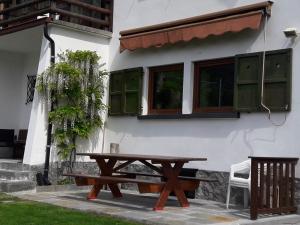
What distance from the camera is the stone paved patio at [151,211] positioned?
7.26 metres

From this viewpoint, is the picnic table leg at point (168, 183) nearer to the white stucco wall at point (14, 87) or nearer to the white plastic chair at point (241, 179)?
the white plastic chair at point (241, 179)

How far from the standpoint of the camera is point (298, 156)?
326 inches

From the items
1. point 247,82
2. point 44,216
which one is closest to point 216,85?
point 247,82

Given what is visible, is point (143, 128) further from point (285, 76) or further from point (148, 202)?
point (285, 76)

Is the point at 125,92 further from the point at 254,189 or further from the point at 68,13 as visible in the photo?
the point at 254,189

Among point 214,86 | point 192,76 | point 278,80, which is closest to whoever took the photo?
point 278,80

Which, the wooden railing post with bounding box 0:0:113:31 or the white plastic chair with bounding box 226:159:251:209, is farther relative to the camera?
the wooden railing post with bounding box 0:0:113:31

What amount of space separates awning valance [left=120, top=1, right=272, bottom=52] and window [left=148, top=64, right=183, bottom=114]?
2.17 ft

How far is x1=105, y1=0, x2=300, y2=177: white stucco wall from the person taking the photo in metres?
8.57

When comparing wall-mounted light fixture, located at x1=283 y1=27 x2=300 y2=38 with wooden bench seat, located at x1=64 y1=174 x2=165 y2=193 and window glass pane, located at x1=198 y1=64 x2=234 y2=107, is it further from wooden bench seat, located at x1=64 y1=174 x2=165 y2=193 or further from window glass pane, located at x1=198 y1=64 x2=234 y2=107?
wooden bench seat, located at x1=64 y1=174 x2=165 y2=193

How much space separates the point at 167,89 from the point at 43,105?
2.59 metres

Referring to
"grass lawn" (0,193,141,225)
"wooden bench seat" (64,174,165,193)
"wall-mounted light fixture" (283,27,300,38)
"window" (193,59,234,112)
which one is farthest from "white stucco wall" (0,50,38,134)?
"wall-mounted light fixture" (283,27,300,38)

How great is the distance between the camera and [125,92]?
11375 millimetres

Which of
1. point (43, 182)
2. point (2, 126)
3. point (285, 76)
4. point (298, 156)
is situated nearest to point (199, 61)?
point (285, 76)
